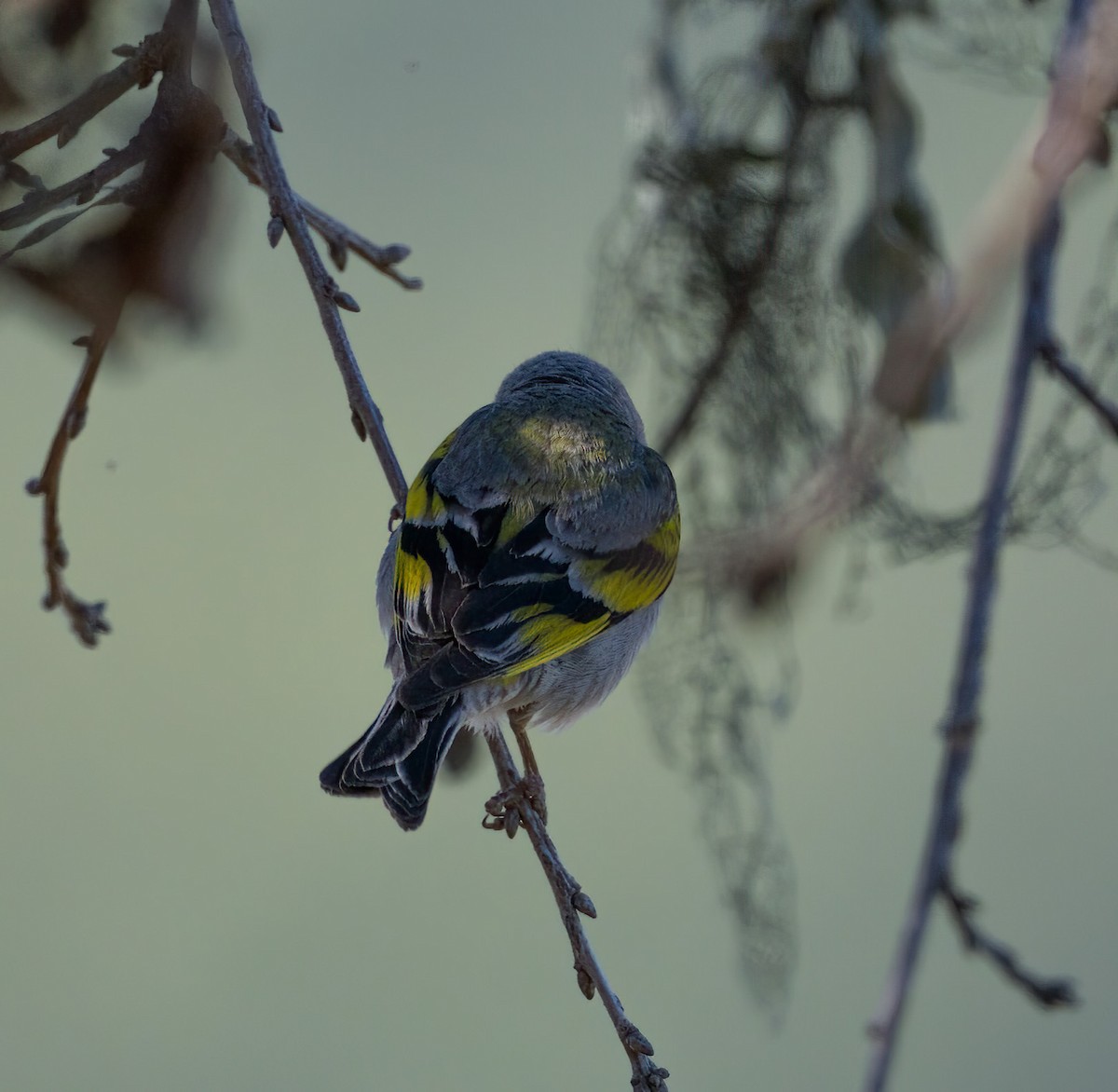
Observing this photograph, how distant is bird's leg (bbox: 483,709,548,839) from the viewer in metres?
1.71

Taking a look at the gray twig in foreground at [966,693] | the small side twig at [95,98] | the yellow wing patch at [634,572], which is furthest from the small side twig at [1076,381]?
the small side twig at [95,98]

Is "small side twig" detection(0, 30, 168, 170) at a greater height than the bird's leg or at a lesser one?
greater

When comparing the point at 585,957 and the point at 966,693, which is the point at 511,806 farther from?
the point at 966,693

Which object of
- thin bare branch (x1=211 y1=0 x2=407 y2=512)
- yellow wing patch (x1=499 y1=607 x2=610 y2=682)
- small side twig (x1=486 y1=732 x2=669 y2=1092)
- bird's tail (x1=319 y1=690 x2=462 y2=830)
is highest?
thin bare branch (x1=211 y1=0 x2=407 y2=512)

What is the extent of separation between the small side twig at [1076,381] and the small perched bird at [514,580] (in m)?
0.69

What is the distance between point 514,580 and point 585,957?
62cm

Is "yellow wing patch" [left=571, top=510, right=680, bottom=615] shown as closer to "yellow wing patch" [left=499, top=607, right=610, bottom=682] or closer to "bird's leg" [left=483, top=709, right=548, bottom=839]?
"yellow wing patch" [left=499, top=607, right=610, bottom=682]

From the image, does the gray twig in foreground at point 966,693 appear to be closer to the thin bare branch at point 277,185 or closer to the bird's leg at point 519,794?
the bird's leg at point 519,794

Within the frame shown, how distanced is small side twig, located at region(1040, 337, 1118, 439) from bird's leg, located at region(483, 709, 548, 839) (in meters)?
0.95

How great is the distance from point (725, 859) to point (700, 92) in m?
1.40

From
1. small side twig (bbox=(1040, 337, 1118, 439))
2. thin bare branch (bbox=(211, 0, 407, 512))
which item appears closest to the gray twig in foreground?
small side twig (bbox=(1040, 337, 1118, 439))

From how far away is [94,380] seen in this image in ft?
5.85

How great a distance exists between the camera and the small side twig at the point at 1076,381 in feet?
5.92

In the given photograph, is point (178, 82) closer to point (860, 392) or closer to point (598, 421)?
point (598, 421)
